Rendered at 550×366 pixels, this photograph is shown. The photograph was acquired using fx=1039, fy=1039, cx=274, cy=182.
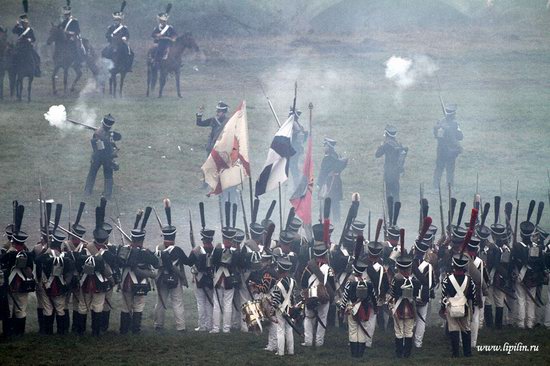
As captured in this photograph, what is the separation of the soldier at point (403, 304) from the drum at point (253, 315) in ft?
7.31

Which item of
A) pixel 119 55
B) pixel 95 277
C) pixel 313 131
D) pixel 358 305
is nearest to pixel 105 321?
pixel 95 277

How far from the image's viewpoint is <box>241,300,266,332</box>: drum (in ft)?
57.4

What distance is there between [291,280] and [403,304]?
193 centimetres

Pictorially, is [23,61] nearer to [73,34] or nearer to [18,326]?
[73,34]

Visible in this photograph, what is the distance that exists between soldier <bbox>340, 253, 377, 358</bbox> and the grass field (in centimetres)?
42

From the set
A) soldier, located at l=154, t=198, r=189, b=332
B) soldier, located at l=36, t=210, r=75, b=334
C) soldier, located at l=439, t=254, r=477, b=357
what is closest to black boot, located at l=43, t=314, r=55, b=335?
soldier, located at l=36, t=210, r=75, b=334

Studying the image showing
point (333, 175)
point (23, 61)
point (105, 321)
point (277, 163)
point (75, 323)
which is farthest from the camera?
point (23, 61)

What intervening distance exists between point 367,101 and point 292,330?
60.8ft

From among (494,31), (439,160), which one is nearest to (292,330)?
(439,160)

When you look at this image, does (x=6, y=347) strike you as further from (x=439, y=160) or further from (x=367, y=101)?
(x=367, y=101)

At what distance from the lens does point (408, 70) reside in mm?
38438

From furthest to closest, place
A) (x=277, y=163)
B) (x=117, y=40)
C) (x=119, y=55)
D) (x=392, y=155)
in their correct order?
(x=117, y=40) → (x=119, y=55) → (x=392, y=155) → (x=277, y=163)

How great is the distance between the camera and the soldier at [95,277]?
17891 millimetres

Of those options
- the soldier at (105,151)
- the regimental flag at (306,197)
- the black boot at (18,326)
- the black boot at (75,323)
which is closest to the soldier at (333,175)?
the soldier at (105,151)
